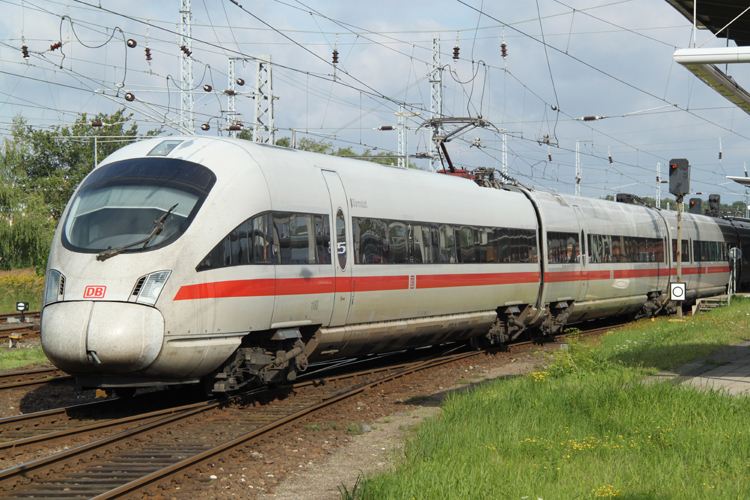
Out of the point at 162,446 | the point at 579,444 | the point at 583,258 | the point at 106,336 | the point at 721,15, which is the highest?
the point at 721,15

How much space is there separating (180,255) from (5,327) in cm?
1378

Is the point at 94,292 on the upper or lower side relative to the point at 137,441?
upper

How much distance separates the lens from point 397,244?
11859 mm

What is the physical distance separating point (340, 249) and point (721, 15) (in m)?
7.76

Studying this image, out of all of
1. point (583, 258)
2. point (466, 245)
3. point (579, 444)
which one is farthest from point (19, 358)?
point (583, 258)

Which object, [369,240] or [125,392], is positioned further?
[369,240]

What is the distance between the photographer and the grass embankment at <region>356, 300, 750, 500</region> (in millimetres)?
5762

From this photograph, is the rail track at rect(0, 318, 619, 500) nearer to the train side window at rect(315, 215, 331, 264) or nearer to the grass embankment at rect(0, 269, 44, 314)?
the train side window at rect(315, 215, 331, 264)

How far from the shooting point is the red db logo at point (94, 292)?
8070mm

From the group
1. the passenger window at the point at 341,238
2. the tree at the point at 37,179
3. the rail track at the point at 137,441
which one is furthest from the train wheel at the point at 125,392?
the tree at the point at 37,179

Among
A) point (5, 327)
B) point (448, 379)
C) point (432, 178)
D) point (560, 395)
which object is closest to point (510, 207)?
point (432, 178)

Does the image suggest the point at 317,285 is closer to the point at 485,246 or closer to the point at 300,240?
the point at 300,240

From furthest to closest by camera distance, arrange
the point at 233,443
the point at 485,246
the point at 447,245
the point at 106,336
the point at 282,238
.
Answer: the point at 485,246
the point at 447,245
the point at 282,238
the point at 106,336
the point at 233,443

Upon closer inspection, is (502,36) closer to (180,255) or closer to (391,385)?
(391,385)
